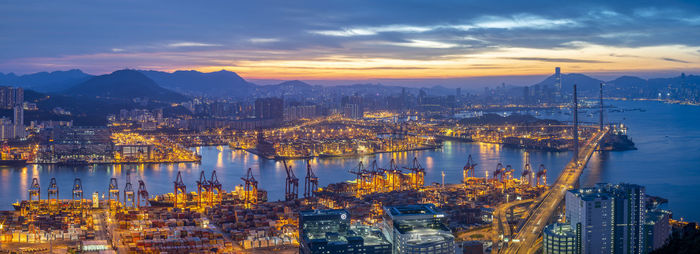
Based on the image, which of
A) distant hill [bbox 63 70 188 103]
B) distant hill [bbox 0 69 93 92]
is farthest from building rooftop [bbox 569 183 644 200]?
distant hill [bbox 0 69 93 92]

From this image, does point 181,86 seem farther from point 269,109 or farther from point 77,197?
point 77,197

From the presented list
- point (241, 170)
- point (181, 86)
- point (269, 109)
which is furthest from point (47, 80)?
point (241, 170)

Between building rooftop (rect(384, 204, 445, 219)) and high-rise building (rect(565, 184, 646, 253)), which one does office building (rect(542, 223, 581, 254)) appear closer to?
high-rise building (rect(565, 184, 646, 253))

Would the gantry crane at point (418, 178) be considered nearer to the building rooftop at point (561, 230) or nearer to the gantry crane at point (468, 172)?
the gantry crane at point (468, 172)

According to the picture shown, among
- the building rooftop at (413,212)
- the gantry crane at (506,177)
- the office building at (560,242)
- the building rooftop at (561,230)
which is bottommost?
the office building at (560,242)

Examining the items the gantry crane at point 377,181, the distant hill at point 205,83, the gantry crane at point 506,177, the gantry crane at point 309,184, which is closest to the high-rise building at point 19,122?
the gantry crane at point 309,184

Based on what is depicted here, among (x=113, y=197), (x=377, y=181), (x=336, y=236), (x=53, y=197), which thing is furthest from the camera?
(x=377, y=181)
